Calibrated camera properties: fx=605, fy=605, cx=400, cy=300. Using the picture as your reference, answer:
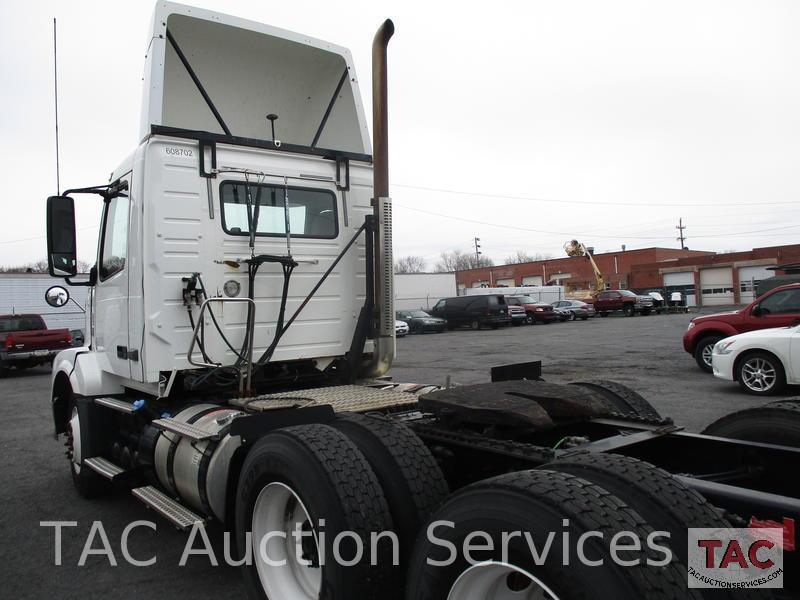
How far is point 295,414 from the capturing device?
3191 mm

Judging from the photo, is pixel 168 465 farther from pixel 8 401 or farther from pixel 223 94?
pixel 8 401

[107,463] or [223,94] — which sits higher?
[223,94]

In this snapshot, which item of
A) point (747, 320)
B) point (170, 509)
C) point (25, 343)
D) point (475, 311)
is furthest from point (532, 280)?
point (170, 509)

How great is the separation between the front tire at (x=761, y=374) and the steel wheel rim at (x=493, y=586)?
911cm

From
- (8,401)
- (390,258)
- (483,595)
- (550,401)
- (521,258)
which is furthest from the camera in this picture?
(521,258)

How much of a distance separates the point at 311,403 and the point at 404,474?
110 cm

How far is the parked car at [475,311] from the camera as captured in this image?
105 feet

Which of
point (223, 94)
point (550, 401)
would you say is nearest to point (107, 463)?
point (223, 94)

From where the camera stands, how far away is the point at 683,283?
56156 mm

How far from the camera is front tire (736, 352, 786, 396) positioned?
9445mm

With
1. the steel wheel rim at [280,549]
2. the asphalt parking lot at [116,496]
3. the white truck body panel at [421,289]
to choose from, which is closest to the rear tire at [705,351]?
the asphalt parking lot at [116,496]

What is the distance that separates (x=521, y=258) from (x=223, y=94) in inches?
4762

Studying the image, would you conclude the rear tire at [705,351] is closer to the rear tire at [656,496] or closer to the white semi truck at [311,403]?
the white semi truck at [311,403]

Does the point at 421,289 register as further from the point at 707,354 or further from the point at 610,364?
the point at 707,354
